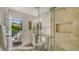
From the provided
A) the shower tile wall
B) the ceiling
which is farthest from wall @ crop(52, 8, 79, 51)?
the ceiling

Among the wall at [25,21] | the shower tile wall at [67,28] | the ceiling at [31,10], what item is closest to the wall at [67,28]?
the shower tile wall at [67,28]

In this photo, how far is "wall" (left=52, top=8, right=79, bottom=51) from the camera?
7.21ft

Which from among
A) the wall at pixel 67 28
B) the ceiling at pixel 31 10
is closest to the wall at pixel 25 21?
the ceiling at pixel 31 10

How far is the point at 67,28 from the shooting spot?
7.25ft

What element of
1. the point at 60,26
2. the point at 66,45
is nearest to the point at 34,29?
the point at 60,26

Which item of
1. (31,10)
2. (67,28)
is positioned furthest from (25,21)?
(67,28)

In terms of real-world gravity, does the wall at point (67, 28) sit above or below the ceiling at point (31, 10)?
below

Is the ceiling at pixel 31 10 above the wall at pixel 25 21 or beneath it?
above

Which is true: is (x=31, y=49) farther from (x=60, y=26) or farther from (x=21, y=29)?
(x=60, y=26)

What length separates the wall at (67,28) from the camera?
2197 mm

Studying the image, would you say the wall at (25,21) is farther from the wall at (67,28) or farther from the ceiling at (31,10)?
the wall at (67,28)

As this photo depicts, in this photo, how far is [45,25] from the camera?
2.22 m

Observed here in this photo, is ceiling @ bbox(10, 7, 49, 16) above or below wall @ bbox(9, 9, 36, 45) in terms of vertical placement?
above

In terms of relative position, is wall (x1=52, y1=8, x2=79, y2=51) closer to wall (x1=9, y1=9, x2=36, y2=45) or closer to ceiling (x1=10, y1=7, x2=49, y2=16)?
ceiling (x1=10, y1=7, x2=49, y2=16)
